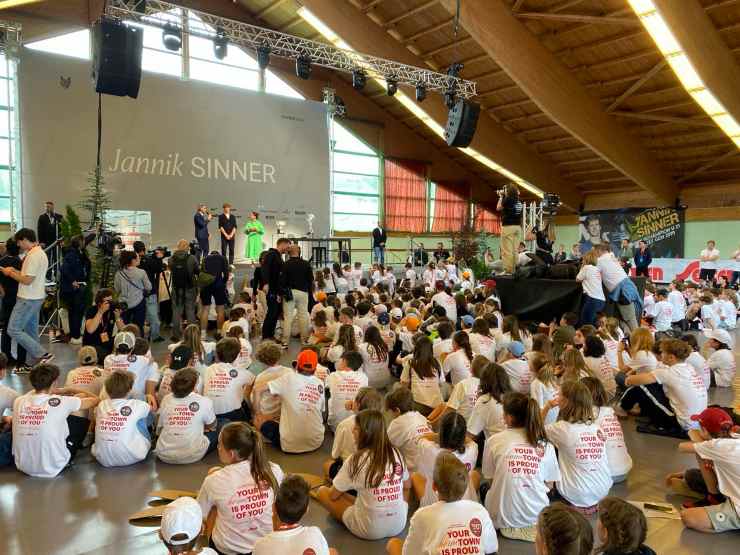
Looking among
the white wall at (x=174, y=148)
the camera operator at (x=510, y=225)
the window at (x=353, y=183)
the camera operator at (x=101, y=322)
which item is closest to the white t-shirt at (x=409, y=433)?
the camera operator at (x=101, y=322)

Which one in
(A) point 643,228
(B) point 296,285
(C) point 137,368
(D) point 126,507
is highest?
(A) point 643,228

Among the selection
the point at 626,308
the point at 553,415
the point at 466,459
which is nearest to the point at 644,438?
the point at 553,415

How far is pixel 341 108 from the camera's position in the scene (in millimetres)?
17172

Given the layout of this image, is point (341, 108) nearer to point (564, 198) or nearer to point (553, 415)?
point (564, 198)

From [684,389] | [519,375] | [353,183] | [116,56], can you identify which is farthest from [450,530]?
[353,183]

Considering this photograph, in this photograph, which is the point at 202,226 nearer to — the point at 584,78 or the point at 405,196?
the point at 584,78

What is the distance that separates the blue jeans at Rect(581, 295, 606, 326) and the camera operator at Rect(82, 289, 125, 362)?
18.6 feet

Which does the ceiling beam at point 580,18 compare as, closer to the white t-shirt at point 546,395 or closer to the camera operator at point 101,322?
the white t-shirt at point 546,395

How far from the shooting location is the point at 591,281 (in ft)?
23.1

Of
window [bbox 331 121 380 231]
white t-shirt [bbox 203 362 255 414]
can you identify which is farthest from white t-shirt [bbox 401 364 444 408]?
window [bbox 331 121 380 231]

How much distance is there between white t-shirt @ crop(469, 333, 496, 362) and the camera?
533 centimetres

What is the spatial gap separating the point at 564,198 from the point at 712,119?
21.1 ft

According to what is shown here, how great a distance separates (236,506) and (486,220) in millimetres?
21536

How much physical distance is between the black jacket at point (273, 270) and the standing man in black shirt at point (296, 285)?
12cm
